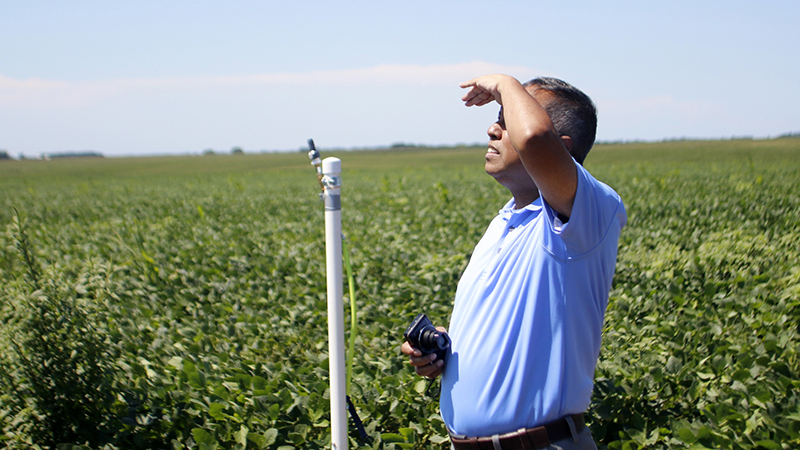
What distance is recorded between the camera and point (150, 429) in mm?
3035

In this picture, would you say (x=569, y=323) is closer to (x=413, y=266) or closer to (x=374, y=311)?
(x=374, y=311)

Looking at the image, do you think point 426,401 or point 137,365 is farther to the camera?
point 137,365

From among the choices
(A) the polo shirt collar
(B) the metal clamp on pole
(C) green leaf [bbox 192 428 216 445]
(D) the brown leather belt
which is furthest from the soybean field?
(A) the polo shirt collar

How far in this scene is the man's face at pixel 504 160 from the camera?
1.70 meters

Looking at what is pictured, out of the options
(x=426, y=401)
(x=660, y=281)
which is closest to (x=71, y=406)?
(x=426, y=401)

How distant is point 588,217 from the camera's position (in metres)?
1.51

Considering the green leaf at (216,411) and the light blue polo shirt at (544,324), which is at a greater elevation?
the light blue polo shirt at (544,324)

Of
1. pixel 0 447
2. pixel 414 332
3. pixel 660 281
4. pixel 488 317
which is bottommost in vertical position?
pixel 0 447

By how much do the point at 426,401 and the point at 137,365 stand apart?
1.98 meters

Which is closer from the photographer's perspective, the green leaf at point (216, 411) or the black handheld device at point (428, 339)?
the black handheld device at point (428, 339)

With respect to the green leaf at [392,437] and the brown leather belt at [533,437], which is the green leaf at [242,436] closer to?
the green leaf at [392,437]

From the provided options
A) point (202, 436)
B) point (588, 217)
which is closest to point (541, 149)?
point (588, 217)

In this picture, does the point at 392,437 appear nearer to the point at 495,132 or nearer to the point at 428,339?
the point at 428,339

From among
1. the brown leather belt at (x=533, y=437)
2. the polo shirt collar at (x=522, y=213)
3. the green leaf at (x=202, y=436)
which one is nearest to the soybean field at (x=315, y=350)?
the green leaf at (x=202, y=436)
